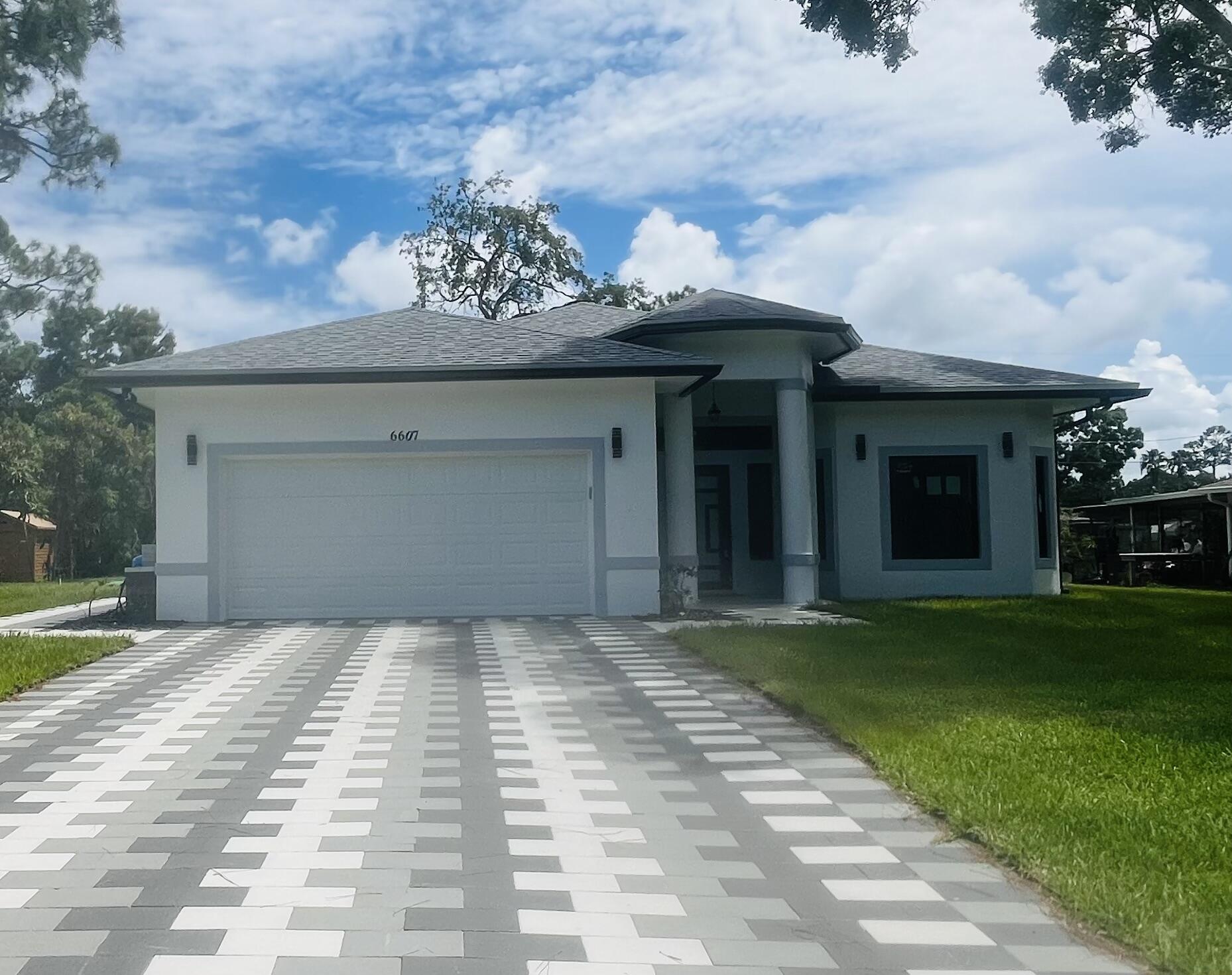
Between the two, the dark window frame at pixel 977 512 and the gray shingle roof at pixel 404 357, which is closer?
the gray shingle roof at pixel 404 357

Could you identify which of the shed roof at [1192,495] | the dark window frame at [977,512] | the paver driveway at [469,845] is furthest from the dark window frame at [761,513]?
the paver driveway at [469,845]

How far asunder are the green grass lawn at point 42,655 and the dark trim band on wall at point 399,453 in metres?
2.24

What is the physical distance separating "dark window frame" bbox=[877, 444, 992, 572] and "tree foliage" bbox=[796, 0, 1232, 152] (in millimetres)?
5984

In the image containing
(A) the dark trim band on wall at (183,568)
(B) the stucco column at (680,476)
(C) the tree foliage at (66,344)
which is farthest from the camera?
(C) the tree foliage at (66,344)

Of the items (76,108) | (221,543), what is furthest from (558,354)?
(76,108)

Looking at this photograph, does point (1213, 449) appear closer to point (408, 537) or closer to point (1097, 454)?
point (1097, 454)

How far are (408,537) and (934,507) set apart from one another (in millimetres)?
8229

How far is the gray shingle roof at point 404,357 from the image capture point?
14.3m

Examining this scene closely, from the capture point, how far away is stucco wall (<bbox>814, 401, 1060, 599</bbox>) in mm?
18094

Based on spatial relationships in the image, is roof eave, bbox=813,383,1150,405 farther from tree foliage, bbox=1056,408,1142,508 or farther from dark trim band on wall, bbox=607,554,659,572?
tree foliage, bbox=1056,408,1142,508

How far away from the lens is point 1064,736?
7.00m

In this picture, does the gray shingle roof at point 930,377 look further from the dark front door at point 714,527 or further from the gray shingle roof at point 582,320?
the gray shingle roof at point 582,320

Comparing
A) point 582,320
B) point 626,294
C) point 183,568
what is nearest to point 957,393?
point 582,320

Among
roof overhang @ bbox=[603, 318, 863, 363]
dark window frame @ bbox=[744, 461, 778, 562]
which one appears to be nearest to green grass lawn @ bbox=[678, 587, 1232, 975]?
roof overhang @ bbox=[603, 318, 863, 363]
